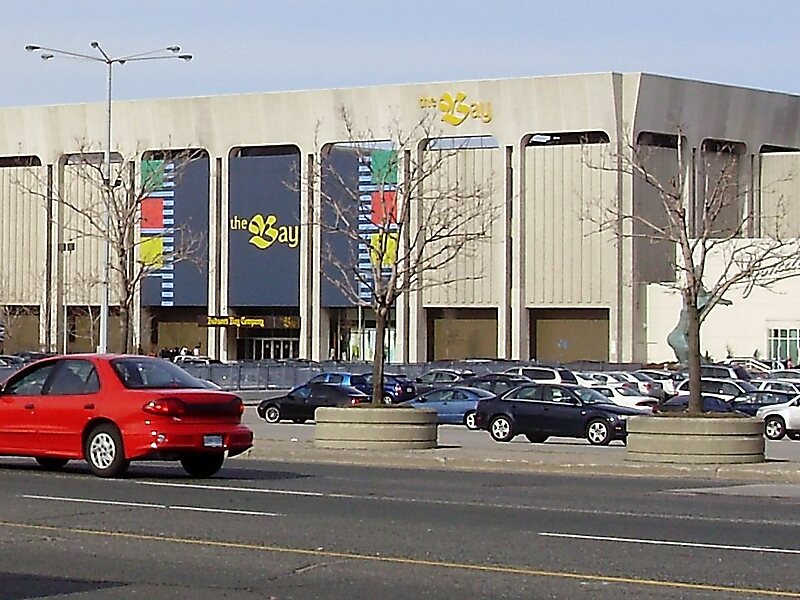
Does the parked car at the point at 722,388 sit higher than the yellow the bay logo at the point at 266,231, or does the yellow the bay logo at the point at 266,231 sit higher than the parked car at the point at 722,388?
the yellow the bay logo at the point at 266,231

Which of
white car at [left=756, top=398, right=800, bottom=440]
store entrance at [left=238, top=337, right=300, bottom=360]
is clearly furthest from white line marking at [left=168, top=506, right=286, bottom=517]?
store entrance at [left=238, top=337, right=300, bottom=360]

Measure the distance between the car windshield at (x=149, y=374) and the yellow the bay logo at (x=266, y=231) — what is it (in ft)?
244

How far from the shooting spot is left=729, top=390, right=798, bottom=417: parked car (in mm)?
40688

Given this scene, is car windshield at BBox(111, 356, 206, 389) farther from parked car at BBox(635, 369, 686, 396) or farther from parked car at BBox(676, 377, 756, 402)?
parked car at BBox(635, 369, 686, 396)

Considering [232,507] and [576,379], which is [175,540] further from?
[576,379]

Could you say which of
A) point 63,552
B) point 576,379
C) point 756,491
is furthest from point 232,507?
point 576,379

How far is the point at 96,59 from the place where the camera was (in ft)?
134

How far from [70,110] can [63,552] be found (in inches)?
3485

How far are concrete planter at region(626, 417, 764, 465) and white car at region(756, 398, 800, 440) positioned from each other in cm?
1667

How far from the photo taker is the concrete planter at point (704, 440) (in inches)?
906

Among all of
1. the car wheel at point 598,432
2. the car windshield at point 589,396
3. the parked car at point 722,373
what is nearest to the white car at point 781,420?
the car windshield at point 589,396

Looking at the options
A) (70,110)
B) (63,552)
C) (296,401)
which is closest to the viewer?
(63,552)

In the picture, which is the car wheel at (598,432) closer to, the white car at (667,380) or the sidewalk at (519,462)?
the sidewalk at (519,462)

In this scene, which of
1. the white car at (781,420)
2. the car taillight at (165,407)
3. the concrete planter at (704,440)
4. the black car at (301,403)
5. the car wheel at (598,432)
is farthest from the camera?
the black car at (301,403)
